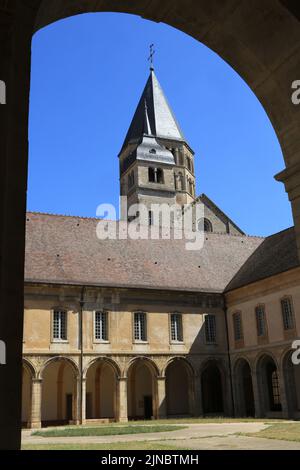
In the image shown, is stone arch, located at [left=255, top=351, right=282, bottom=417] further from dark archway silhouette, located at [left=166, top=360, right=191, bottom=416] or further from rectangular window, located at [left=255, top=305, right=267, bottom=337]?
dark archway silhouette, located at [left=166, top=360, right=191, bottom=416]

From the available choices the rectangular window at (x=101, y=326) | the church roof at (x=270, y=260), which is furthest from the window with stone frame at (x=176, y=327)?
the rectangular window at (x=101, y=326)

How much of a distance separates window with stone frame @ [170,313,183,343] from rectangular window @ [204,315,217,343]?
168 cm

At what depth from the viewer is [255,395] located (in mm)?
28297

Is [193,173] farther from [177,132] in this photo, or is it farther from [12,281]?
[12,281]

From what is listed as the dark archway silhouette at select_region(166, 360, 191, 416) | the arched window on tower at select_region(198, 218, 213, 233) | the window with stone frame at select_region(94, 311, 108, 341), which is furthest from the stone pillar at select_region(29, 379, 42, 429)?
the arched window on tower at select_region(198, 218, 213, 233)


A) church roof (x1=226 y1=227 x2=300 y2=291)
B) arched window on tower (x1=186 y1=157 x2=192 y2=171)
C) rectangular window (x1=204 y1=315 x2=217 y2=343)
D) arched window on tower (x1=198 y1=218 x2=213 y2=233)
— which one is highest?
arched window on tower (x1=186 y1=157 x2=192 y2=171)

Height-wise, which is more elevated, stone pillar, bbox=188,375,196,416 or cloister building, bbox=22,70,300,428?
cloister building, bbox=22,70,300,428

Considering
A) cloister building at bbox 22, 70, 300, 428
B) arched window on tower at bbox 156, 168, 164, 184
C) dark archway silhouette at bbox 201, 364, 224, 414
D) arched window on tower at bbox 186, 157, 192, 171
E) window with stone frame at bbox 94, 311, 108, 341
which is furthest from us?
arched window on tower at bbox 186, 157, 192, 171

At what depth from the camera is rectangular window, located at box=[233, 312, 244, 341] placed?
1203 inches

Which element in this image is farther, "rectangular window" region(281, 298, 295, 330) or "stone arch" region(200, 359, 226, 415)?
"stone arch" region(200, 359, 226, 415)

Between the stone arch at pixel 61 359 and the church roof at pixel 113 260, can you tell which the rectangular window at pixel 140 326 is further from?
the stone arch at pixel 61 359

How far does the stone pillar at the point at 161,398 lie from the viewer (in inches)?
1141

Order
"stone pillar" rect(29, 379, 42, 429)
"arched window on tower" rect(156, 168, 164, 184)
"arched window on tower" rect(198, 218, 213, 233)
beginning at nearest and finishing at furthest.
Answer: "stone pillar" rect(29, 379, 42, 429) → "arched window on tower" rect(198, 218, 213, 233) → "arched window on tower" rect(156, 168, 164, 184)
